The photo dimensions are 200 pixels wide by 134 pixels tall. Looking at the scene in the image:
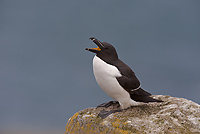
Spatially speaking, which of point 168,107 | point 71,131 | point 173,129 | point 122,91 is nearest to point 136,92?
point 122,91

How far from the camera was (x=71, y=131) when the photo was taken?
5.29 metres

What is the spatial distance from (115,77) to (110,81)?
0.42ft

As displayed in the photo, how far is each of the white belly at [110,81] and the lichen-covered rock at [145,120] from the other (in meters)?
0.27

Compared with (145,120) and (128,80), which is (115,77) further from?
(145,120)

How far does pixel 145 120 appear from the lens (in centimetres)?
481

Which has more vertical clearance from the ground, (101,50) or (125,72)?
(101,50)

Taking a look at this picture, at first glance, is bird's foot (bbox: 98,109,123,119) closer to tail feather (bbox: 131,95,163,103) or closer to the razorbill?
the razorbill

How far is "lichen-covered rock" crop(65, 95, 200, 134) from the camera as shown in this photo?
15.2 feet

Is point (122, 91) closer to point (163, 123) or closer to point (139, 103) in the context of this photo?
point (139, 103)

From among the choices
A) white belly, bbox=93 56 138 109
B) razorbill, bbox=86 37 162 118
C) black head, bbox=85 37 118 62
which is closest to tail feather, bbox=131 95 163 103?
razorbill, bbox=86 37 162 118

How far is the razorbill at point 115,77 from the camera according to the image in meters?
5.12

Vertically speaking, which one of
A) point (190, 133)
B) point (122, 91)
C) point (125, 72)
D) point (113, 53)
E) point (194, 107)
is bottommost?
point (190, 133)

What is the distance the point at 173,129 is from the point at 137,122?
0.65 metres

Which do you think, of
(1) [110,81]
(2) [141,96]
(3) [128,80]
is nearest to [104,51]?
(1) [110,81]
